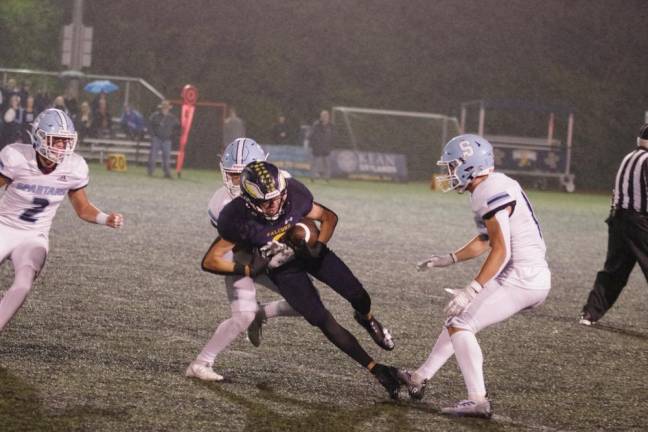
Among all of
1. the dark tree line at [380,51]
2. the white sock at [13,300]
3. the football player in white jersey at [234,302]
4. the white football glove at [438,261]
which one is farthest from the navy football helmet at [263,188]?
the dark tree line at [380,51]

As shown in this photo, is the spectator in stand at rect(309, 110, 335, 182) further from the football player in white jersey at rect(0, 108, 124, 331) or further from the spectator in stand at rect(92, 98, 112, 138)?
the football player in white jersey at rect(0, 108, 124, 331)

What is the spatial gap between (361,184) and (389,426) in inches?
861

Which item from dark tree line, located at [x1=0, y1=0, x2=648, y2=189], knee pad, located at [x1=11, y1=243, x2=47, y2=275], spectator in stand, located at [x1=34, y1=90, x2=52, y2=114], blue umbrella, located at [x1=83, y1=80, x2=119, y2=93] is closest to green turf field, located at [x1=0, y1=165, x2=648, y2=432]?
knee pad, located at [x1=11, y1=243, x2=47, y2=275]

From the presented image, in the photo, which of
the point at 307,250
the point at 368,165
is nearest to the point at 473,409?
the point at 307,250

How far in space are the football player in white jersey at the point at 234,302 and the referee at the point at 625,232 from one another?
3.24m

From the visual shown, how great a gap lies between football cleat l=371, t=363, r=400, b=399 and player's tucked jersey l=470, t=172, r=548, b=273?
0.85m

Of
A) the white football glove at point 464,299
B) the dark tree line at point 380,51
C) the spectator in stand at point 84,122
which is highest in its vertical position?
the dark tree line at point 380,51

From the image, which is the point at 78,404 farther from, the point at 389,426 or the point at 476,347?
the point at 476,347

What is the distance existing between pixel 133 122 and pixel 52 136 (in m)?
22.1

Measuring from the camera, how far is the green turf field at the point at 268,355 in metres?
5.13

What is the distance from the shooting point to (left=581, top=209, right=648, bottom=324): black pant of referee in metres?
8.07

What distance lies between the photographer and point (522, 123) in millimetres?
38438

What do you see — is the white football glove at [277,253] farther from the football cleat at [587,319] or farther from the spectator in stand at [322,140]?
the spectator in stand at [322,140]

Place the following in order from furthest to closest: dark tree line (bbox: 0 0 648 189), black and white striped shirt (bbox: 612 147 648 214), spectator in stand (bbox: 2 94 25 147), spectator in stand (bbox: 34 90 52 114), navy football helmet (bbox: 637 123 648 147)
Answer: dark tree line (bbox: 0 0 648 189)
spectator in stand (bbox: 34 90 52 114)
spectator in stand (bbox: 2 94 25 147)
navy football helmet (bbox: 637 123 648 147)
black and white striped shirt (bbox: 612 147 648 214)
